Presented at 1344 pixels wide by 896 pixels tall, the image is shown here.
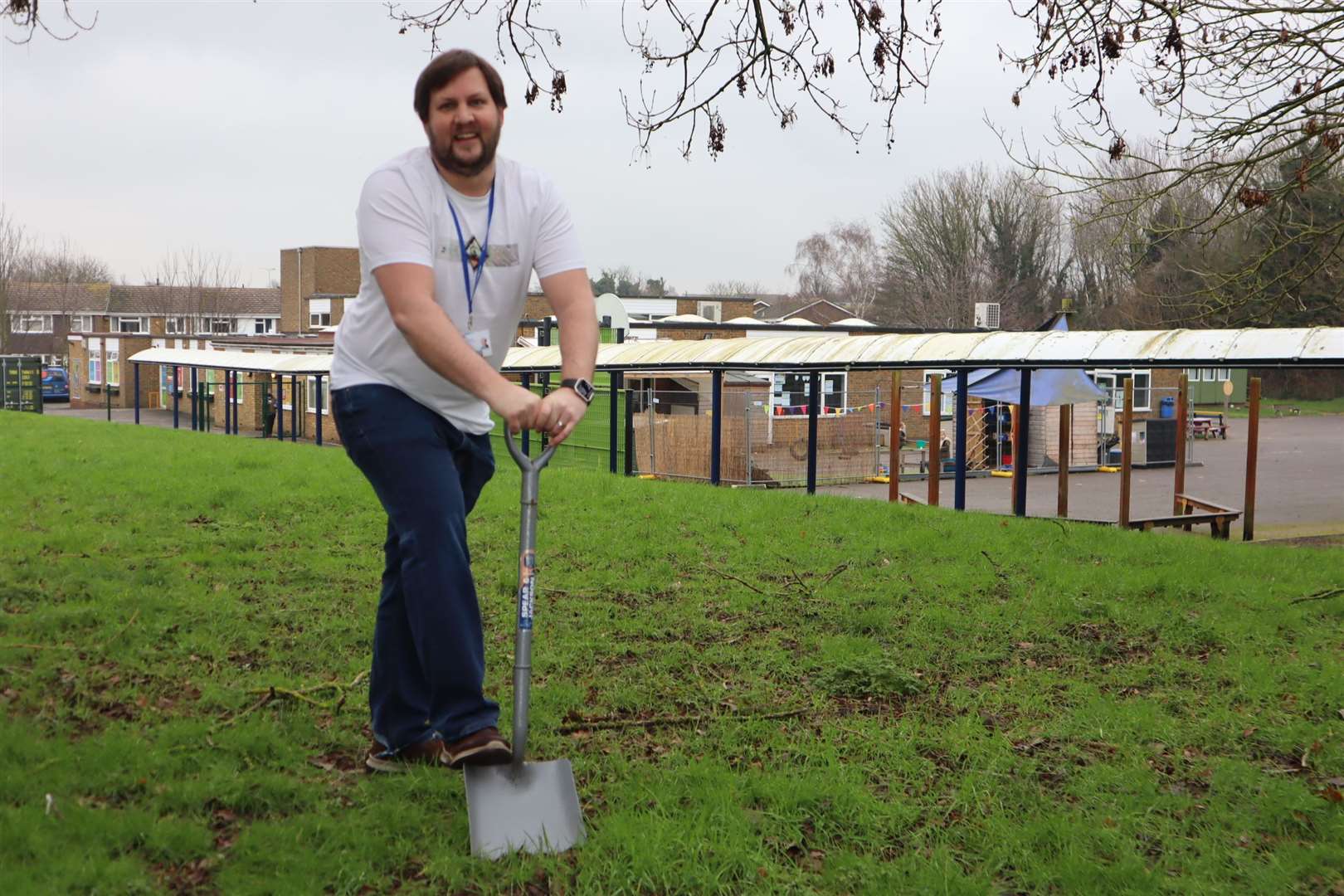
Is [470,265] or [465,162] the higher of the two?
[465,162]

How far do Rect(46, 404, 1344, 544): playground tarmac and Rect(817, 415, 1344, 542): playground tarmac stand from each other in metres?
0.02

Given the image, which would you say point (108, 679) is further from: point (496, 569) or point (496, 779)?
point (496, 569)

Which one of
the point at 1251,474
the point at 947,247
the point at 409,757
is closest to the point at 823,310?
the point at 947,247

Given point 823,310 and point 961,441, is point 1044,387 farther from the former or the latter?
point 823,310

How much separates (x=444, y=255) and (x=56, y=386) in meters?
63.4

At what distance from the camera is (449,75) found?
11.4ft

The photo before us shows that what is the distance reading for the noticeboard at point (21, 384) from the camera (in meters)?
47.7

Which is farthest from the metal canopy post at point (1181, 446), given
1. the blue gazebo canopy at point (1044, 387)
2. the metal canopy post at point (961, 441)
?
the blue gazebo canopy at point (1044, 387)

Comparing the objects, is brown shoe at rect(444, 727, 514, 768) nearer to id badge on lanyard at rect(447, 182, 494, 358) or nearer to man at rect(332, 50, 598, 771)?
man at rect(332, 50, 598, 771)

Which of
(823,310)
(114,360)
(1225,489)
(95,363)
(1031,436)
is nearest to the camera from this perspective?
(1225,489)

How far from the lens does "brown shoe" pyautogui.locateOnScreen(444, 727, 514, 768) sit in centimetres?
358

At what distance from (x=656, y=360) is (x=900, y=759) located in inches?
760

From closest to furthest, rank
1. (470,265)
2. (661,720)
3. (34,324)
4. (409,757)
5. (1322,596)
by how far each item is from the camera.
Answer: (470,265), (409,757), (661,720), (1322,596), (34,324)

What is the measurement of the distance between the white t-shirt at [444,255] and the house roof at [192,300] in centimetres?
7885
